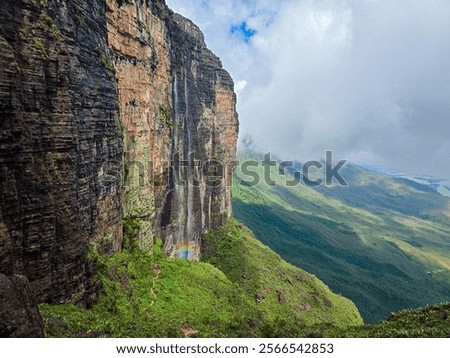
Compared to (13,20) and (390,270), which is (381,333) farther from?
(390,270)

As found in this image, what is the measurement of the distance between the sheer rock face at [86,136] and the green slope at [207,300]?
7.26 feet

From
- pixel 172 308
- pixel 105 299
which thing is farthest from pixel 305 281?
pixel 105 299

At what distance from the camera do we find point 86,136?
83.4 feet

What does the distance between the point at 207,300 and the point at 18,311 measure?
79.1ft

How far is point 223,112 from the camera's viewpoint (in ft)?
244

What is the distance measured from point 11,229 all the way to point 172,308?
16.8 meters

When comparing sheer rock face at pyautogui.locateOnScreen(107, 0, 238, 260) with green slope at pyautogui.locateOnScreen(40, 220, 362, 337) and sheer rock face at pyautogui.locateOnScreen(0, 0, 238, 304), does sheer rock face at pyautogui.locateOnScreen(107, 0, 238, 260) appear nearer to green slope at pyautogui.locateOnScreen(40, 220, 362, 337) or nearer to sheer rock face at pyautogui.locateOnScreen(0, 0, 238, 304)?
sheer rock face at pyautogui.locateOnScreen(0, 0, 238, 304)

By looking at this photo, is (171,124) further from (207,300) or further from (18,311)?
(18,311)

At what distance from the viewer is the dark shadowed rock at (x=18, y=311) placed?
1230 cm

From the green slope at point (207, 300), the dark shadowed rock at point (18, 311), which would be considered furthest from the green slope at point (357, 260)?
the dark shadowed rock at point (18, 311)

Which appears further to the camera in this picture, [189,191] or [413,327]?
[189,191]

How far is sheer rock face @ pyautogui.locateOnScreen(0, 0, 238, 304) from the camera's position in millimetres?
17656

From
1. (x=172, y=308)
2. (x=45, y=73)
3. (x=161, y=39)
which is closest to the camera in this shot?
(x=45, y=73)

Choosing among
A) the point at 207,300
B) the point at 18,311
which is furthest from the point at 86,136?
the point at 207,300
